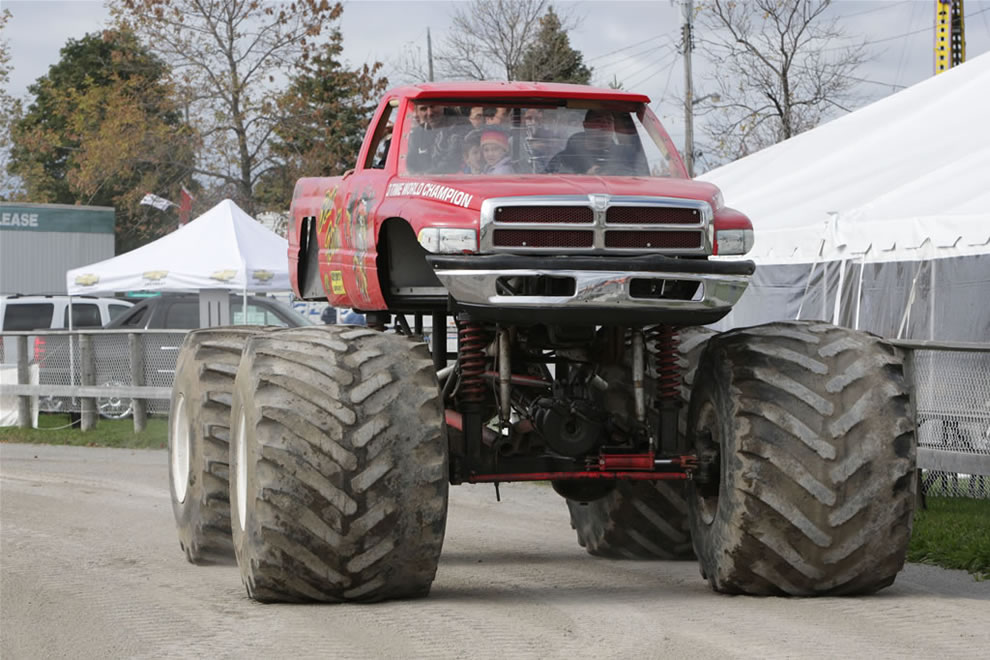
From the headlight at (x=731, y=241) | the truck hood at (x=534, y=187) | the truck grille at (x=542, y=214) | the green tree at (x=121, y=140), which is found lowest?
the headlight at (x=731, y=241)

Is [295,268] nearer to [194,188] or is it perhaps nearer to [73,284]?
[73,284]

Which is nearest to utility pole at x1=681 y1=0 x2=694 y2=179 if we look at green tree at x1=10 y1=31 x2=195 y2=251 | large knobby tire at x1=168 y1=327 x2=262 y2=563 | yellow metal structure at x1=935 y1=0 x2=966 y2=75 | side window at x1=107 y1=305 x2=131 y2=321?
green tree at x1=10 y1=31 x2=195 y2=251

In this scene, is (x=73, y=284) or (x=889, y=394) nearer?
(x=889, y=394)

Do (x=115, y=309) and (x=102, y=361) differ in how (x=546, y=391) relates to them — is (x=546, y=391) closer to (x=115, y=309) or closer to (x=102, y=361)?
(x=102, y=361)

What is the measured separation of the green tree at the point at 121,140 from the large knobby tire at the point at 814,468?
41.5 metres

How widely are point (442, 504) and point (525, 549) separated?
3.11 m

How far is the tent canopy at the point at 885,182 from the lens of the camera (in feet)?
51.5

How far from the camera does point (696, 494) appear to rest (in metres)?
8.55

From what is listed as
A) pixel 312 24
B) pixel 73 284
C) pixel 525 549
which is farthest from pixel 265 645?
pixel 312 24

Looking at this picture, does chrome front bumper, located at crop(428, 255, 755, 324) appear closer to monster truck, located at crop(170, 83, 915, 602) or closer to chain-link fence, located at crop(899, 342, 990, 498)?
monster truck, located at crop(170, 83, 915, 602)

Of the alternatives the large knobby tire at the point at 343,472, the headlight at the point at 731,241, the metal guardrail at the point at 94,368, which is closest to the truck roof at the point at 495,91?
the headlight at the point at 731,241

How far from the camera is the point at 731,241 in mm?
7949

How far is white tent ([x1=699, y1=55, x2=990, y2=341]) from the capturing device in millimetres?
15664

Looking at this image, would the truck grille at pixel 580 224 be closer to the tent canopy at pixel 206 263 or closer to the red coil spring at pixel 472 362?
the red coil spring at pixel 472 362
